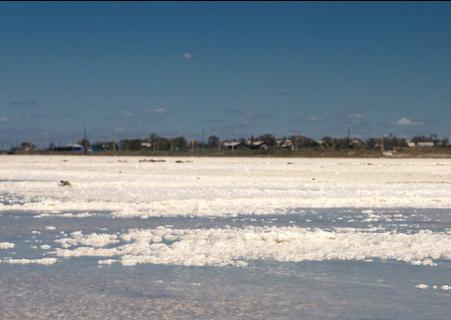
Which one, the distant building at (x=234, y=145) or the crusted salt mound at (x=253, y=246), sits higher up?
the distant building at (x=234, y=145)

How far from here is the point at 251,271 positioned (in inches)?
387

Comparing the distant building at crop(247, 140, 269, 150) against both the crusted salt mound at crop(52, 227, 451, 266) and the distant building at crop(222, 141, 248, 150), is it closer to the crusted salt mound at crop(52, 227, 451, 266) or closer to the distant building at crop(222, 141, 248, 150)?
the distant building at crop(222, 141, 248, 150)

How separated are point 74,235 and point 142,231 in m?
1.14

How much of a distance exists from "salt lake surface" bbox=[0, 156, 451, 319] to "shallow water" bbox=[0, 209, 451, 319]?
13mm

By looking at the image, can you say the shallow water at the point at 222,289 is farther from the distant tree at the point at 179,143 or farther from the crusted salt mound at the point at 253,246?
the distant tree at the point at 179,143

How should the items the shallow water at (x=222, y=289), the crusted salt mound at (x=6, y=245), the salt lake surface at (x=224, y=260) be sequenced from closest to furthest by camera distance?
the shallow water at (x=222, y=289) < the salt lake surface at (x=224, y=260) < the crusted salt mound at (x=6, y=245)

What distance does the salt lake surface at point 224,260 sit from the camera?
788cm

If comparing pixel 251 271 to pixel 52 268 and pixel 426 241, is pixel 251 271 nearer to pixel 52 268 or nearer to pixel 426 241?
pixel 52 268

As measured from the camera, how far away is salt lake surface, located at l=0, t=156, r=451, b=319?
25.9ft

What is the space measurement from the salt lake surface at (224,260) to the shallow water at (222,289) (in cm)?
1

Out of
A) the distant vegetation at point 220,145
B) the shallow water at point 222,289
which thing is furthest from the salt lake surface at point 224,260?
the distant vegetation at point 220,145

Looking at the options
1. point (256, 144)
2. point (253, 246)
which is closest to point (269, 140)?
point (256, 144)

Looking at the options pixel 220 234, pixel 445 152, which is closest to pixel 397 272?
pixel 220 234

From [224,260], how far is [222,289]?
1838mm
